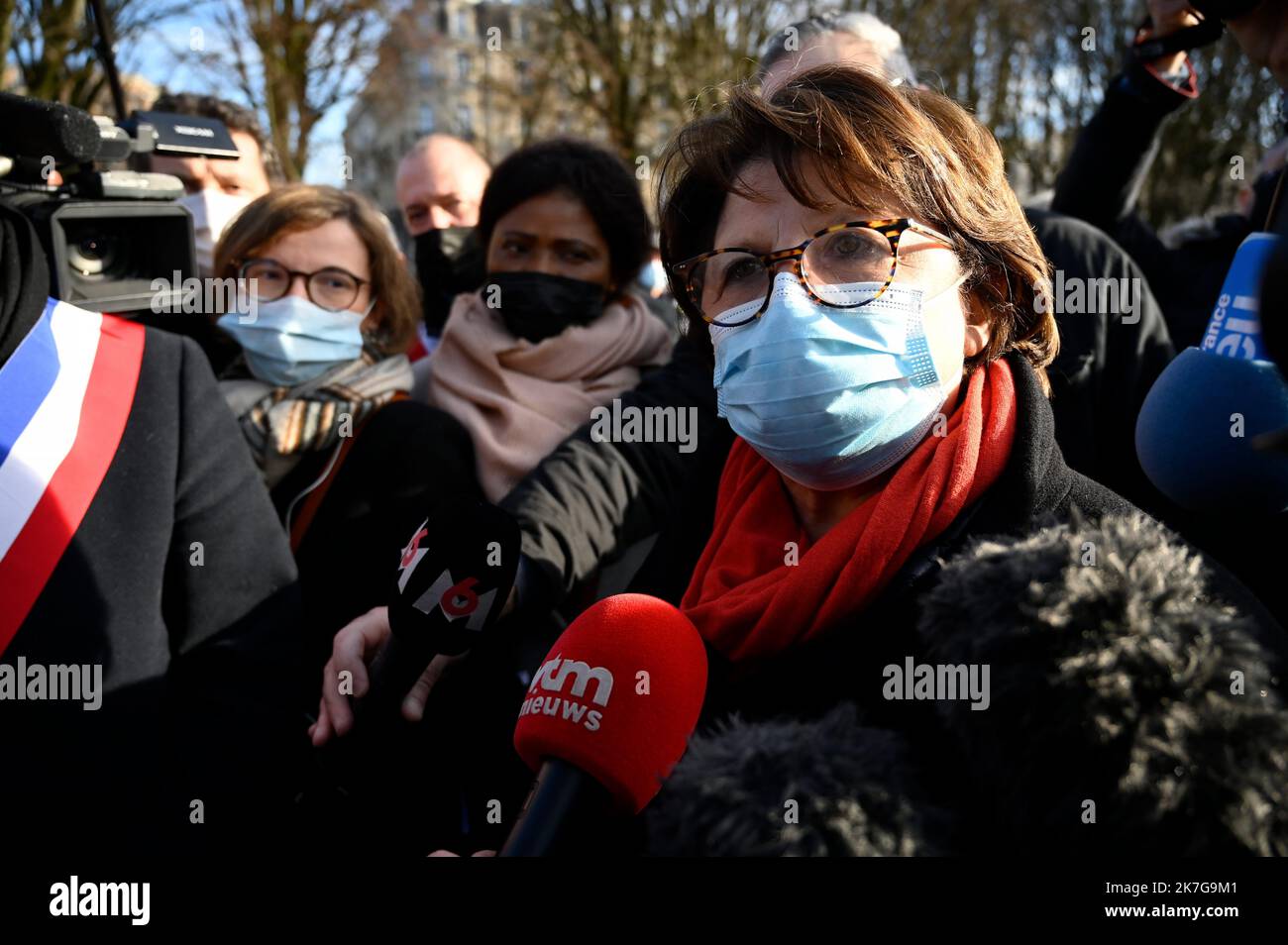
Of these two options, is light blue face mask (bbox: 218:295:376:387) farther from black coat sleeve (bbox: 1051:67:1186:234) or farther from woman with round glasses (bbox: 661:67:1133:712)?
black coat sleeve (bbox: 1051:67:1186:234)

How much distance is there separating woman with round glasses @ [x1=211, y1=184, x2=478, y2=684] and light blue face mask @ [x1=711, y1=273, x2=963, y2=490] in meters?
1.14

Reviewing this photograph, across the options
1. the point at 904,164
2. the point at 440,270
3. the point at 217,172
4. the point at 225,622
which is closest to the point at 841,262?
the point at 904,164

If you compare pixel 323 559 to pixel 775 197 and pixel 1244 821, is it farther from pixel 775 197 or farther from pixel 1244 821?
pixel 1244 821

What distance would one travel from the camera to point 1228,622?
2.67ft

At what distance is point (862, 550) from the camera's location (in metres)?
1.32

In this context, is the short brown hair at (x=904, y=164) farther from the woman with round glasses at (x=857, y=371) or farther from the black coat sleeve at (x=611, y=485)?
the black coat sleeve at (x=611, y=485)

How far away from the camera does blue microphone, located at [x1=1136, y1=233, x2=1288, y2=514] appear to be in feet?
3.26

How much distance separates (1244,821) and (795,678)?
638 millimetres

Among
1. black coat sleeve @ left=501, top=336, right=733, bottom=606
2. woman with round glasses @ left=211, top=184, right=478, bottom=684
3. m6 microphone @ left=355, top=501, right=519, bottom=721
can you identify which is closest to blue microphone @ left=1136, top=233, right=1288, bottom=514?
m6 microphone @ left=355, top=501, right=519, bottom=721

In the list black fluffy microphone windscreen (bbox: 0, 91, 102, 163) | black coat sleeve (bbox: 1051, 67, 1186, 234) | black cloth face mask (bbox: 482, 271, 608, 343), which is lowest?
black cloth face mask (bbox: 482, 271, 608, 343)

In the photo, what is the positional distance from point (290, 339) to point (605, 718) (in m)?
2.02

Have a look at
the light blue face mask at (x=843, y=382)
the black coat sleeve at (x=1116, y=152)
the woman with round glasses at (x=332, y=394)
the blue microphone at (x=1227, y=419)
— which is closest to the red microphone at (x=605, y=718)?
the light blue face mask at (x=843, y=382)

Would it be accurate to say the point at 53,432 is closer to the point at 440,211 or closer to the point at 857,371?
the point at 857,371
